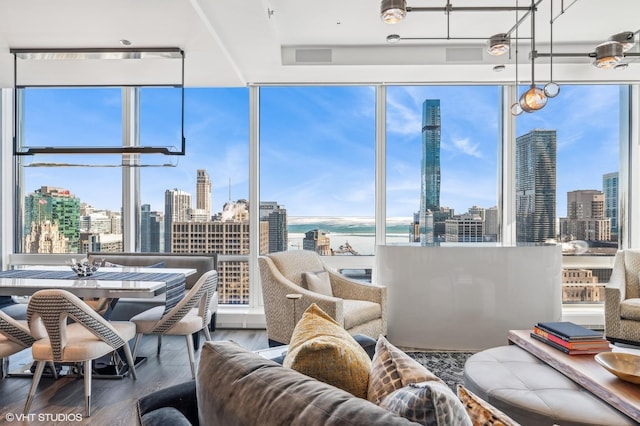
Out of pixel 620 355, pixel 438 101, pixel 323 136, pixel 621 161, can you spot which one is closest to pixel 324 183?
pixel 323 136

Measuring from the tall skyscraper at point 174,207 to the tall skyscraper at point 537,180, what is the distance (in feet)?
13.0

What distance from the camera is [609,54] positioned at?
7.31ft

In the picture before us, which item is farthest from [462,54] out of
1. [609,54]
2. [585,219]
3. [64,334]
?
[64,334]

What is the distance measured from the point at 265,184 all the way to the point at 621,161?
13.8 ft

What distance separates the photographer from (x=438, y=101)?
177 inches

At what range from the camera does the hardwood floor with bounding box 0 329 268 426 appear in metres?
2.35

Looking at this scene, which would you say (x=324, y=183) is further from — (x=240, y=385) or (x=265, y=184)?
(x=240, y=385)

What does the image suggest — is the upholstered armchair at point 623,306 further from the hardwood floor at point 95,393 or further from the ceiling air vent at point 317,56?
the hardwood floor at point 95,393

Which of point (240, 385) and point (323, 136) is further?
point (323, 136)

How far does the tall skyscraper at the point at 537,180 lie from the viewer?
14.7 feet

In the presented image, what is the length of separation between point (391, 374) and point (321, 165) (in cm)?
373

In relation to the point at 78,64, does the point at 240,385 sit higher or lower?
lower

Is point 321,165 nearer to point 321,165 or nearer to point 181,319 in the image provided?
point 321,165

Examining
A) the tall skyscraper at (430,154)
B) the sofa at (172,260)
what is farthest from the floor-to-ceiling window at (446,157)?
the sofa at (172,260)
